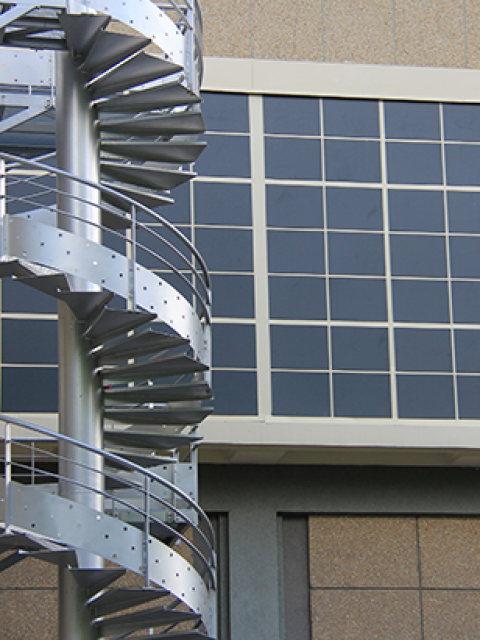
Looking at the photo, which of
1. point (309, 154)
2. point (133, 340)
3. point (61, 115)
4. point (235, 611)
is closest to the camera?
point (133, 340)

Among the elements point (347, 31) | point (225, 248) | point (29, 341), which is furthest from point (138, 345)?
point (347, 31)

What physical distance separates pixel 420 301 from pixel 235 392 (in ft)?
9.03

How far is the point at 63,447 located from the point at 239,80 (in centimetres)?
629

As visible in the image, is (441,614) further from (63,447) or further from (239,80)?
(239,80)

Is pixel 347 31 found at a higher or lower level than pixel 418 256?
higher

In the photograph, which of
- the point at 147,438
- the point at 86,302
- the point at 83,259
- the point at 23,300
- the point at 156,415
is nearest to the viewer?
the point at 83,259

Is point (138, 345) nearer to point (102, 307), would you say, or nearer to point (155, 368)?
point (155, 368)

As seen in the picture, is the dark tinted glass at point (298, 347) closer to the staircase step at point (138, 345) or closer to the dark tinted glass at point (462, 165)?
the dark tinted glass at point (462, 165)

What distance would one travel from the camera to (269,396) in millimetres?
12531

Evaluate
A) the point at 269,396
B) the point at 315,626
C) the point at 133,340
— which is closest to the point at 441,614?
the point at 315,626

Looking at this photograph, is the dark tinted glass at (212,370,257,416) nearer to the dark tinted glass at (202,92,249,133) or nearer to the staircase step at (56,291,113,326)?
the dark tinted glass at (202,92,249,133)

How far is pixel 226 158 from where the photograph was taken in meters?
13.3

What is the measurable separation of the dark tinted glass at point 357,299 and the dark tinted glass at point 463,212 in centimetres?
135

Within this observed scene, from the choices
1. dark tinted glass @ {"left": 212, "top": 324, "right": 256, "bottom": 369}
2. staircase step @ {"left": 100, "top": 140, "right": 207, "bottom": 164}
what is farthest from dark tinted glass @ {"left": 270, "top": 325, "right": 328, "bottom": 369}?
staircase step @ {"left": 100, "top": 140, "right": 207, "bottom": 164}
